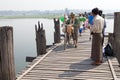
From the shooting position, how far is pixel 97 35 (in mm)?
9594

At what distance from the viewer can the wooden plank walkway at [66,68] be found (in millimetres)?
8312

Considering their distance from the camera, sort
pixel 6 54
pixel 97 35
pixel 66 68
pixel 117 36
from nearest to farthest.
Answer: pixel 6 54 → pixel 66 68 → pixel 97 35 → pixel 117 36

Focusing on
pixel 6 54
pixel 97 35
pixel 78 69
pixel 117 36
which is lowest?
pixel 78 69

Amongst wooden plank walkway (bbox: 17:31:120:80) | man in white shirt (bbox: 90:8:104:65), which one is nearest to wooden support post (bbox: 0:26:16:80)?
wooden plank walkway (bbox: 17:31:120:80)

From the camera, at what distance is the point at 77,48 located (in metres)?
13.4

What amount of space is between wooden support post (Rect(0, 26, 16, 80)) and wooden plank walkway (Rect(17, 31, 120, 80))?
159 cm

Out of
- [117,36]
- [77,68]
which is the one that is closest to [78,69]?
[77,68]

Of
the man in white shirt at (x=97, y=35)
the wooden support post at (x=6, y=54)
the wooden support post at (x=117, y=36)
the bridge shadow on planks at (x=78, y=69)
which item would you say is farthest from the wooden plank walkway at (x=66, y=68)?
the wooden support post at (x=6, y=54)

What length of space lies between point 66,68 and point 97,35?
1525mm

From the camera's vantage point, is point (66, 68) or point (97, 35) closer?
point (66, 68)

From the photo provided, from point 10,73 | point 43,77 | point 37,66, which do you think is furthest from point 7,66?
point 37,66

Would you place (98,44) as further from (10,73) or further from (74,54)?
(10,73)

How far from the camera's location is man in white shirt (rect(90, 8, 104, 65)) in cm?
937

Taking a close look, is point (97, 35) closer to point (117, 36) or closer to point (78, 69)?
point (78, 69)
